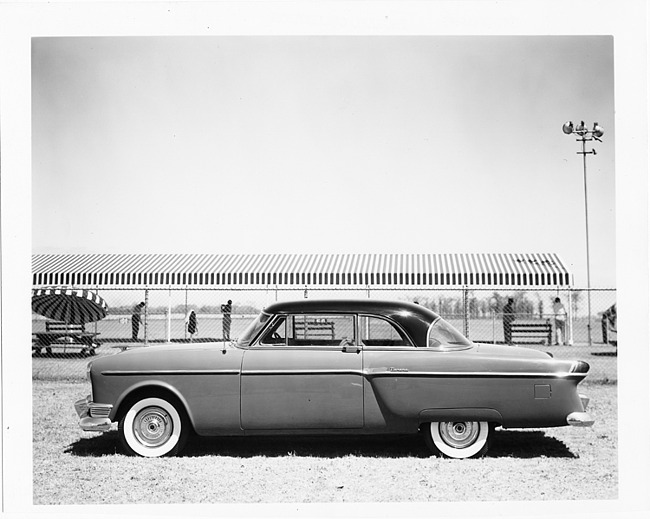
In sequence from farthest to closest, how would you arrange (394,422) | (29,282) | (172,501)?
(29,282)
(394,422)
(172,501)

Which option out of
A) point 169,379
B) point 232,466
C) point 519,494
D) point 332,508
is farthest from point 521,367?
point 169,379

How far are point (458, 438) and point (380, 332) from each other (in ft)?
3.89

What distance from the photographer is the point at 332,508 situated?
5363 millimetres

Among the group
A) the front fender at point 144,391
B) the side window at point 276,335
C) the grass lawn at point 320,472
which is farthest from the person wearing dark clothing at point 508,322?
the front fender at point 144,391

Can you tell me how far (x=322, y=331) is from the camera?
6.13m

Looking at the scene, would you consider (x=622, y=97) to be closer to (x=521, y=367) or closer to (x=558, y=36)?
(x=558, y=36)

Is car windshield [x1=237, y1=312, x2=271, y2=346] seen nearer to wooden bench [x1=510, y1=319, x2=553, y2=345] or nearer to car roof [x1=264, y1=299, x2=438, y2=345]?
car roof [x1=264, y1=299, x2=438, y2=345]

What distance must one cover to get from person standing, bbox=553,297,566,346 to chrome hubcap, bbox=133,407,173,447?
8300mm

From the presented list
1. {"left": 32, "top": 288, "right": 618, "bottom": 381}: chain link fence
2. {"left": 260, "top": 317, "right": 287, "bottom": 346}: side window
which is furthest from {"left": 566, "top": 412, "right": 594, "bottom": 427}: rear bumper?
{"left": 32, "top": 288, "right": 618, "bottom": 381}: chain link fence

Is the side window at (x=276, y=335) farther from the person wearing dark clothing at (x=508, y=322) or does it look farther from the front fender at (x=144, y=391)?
the person wearing dark clothing at (x=508, y=322)

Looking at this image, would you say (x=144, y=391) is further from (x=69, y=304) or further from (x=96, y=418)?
(x=69, y=304)

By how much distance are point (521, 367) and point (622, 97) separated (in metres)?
2.79

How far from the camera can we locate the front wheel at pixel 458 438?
589cm

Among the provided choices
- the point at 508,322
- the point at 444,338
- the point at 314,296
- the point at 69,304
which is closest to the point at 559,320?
the point at 508,322
